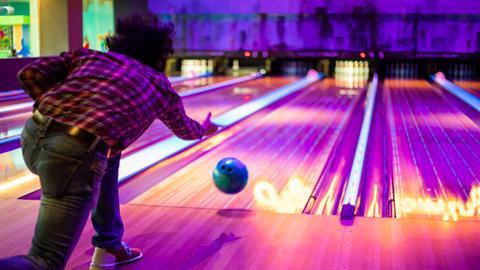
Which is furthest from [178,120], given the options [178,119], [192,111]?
[192,111]

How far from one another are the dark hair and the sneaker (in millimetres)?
731

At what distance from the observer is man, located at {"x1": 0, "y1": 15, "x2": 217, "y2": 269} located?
5.40 feet

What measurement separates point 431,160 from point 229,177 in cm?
194

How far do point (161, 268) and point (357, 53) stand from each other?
1089 centimetres

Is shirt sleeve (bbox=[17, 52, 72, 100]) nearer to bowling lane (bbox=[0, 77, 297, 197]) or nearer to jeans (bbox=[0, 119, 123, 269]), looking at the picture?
jeans (bbox=[0, 119, 123, 269])

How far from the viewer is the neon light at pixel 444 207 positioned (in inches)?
123

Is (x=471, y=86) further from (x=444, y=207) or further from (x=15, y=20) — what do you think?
(x=444, y=207)

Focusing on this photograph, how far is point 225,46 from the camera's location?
13.2 m

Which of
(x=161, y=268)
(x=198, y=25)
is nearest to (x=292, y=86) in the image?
(x=198, y=25)

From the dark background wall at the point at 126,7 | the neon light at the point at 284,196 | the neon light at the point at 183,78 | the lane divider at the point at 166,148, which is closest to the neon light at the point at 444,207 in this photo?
the neon light at the point at 284,196

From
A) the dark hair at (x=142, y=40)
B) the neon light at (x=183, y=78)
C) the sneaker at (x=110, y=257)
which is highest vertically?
the dark hair at (x=142, y=40)

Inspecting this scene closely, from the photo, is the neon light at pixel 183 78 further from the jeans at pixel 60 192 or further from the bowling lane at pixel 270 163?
the jeans at pixel 60 192

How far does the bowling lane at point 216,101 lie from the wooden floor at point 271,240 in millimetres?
1839

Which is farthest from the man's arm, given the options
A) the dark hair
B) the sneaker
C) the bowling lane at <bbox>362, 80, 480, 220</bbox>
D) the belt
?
the bowling lane at <bbox>362, 80, 480, 220</bbox>
